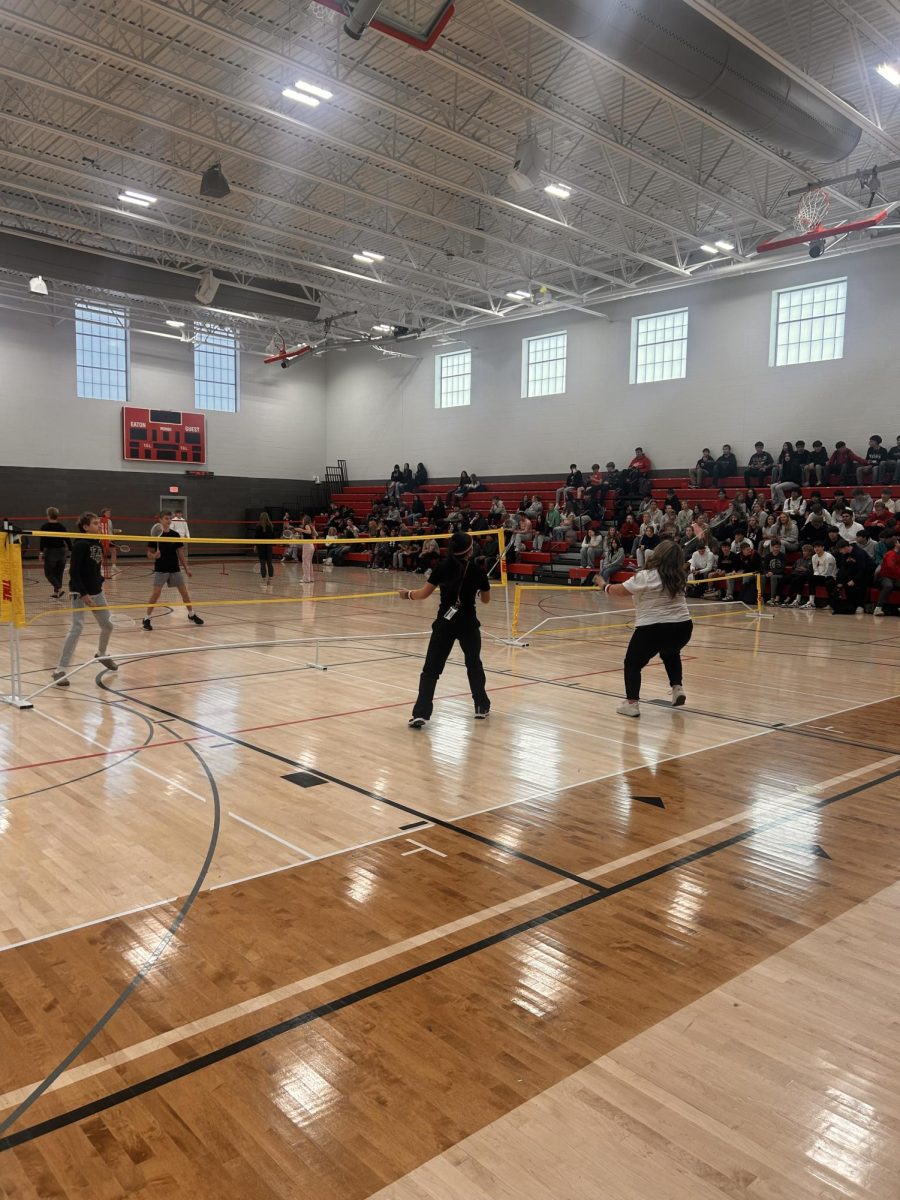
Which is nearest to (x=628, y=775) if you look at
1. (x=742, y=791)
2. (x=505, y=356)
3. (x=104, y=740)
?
(x=742, y=791)

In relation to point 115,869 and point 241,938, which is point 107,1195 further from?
point 115,869

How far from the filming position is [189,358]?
32.8 meters

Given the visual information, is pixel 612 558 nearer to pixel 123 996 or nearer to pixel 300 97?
pixel 300 97

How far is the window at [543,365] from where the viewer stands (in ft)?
91.9

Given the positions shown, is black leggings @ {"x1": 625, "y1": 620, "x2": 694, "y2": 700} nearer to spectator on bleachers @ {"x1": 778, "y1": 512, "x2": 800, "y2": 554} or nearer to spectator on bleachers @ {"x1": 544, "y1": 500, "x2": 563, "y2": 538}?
spectator on bleachers @ {"x1": 778, "y1": 512, "x2": 800, "y2": 554}

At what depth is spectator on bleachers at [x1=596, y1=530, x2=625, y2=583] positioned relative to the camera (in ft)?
69.5

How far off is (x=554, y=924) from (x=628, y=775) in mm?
2439

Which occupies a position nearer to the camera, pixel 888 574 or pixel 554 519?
pixel 888 574

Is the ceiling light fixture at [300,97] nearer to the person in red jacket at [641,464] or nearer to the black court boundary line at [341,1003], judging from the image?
the black court boundary line at [341,1003]

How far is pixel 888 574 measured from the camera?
54.4ft

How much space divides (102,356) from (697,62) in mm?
25155

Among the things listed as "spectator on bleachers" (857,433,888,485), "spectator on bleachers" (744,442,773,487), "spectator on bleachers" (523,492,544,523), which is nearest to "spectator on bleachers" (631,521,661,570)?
"spectator on bleachers" (744,442,773,487)

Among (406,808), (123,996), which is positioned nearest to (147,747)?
(406,808)

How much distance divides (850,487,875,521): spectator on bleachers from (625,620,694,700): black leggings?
Answer: 13.2 meters
